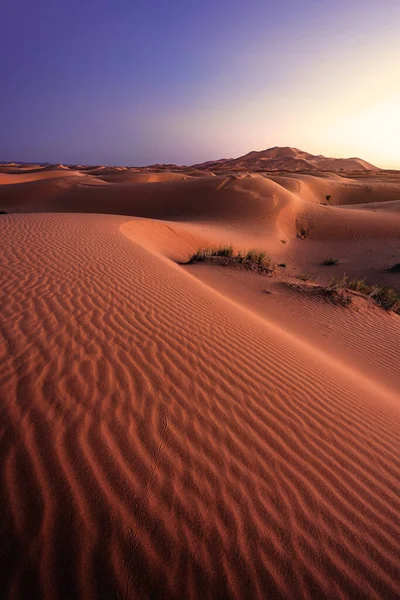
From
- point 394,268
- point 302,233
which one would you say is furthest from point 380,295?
point 302,233

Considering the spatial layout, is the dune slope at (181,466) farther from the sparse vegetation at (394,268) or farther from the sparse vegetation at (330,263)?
the sparse vegetation at (330,263)

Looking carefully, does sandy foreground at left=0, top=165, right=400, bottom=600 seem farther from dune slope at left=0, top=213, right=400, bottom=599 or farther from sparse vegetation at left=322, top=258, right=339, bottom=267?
sparse vegetation at left=322, top=258, right=339, bottom=267

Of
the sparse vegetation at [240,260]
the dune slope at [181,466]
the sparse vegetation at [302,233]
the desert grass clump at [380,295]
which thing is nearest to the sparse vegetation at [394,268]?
the desert grass clump at [380,295]

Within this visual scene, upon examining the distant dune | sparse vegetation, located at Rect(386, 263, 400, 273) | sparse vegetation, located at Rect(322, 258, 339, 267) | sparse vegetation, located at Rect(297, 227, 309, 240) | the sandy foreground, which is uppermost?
the distant dune

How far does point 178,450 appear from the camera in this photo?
2311 millimetres

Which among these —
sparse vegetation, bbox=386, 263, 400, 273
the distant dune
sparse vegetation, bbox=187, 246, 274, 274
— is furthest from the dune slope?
the distant dune

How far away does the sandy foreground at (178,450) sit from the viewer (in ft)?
5.49

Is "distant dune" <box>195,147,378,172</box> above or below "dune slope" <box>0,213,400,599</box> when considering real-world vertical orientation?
above

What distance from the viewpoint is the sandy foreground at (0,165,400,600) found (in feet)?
5.49

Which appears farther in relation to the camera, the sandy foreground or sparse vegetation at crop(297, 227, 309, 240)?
sparse vegetation at crop(297, 227, 309, 240)

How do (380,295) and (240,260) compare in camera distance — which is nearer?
(380,295)

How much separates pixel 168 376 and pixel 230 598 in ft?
5.71

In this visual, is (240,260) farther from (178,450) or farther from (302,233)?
(302,233)

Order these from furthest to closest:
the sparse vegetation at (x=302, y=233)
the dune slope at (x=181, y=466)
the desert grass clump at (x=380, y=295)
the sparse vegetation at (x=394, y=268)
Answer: the sparse vegetation at (x=302, y=233) → the sparse vegetation at (x=394, y=268) → the desert grass clump at (x=380, y=295) → the dune slope at (x=181, y=466)
